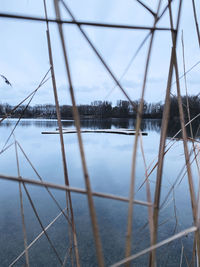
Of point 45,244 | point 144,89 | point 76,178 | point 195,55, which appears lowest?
point 76,178

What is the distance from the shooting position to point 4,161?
395 cm

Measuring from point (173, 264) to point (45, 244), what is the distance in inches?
35.6

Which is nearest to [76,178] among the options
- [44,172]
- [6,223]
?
[44,172]

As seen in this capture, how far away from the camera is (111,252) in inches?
45.9

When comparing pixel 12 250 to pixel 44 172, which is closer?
pixel 12 250

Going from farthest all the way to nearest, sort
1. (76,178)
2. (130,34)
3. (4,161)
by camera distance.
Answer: (4,161) → (76,178) → (130,34)

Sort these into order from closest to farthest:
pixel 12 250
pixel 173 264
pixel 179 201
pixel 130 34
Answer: pixel 130 34 → pixel 173 264 → pixel 12 250 → pixel 179 201

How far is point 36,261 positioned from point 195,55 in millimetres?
1416

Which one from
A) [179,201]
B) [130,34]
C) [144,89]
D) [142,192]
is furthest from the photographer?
[142,192]

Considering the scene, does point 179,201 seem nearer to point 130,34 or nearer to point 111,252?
point 111,252

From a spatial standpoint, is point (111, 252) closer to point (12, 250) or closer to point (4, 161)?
point (12, 250)

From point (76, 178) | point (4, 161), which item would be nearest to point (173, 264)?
point (76, 178)

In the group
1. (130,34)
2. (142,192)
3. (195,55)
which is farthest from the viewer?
(142,192)

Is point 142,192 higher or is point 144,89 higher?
point 144,89
